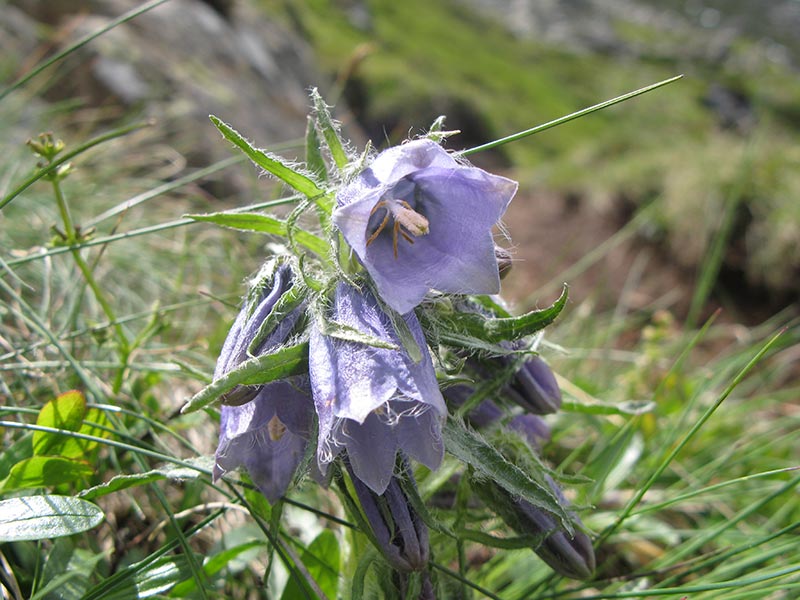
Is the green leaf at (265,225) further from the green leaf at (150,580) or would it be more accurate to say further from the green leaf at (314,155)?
the green leaf at (150,580)

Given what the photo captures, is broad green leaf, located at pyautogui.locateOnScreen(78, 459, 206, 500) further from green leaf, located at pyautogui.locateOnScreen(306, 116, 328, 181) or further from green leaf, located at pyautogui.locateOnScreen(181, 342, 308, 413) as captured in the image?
green leaf, located at pyautogui.locateOnScreen(306, 116, 328, 181)

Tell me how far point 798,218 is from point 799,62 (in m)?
77.9

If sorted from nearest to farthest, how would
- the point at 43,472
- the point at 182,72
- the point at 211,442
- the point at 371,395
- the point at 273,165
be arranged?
the point at 371,395
the point at 273,165
the point at 43,472
the point at 211,442
the point at 182,72

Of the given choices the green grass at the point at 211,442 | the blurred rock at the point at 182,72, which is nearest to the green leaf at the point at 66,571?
the green grass at the point at 211,442

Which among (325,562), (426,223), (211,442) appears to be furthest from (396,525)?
(211,442)

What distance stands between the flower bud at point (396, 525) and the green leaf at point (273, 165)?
52 centimetres

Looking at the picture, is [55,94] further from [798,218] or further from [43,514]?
[798,218]

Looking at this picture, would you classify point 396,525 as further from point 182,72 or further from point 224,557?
point 182,72

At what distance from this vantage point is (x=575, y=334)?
388 centimetres

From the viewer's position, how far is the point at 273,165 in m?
1.21

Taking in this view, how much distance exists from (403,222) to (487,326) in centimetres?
25

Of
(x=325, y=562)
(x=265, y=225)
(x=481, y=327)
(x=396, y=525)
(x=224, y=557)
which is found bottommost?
(x=325, y=562)

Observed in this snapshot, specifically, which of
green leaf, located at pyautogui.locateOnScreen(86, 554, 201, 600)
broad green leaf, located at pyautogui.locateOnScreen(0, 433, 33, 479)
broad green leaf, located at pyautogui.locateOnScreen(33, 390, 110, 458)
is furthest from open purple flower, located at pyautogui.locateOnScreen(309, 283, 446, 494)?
broad green leaf, located at pyautogui.locateOnScreen(0, 433, 33, 479)

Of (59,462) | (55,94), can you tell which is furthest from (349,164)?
(55,94)
